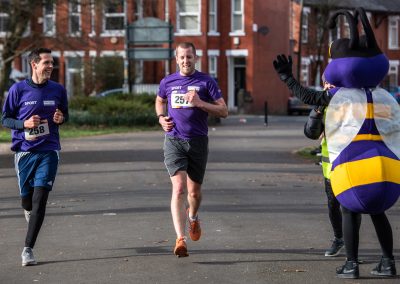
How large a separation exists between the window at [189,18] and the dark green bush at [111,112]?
17.1 metres

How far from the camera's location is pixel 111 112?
1494 inches

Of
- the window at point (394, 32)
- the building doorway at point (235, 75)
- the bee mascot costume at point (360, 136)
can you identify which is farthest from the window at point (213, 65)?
the bee mascot costume at point (360, 136)

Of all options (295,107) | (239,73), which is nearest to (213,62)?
(239,73)

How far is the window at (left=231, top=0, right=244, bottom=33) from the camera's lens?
55.6 m

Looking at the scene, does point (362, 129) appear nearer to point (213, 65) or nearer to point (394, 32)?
point (213, 65)

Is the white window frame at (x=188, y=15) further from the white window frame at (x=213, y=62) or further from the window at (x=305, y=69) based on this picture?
the window at (x=305, y=69)

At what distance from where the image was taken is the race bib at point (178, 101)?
9.62 metres

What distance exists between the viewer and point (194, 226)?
9961 millimetres

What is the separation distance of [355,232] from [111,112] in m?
29.9

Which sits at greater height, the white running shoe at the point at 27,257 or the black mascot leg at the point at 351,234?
the black mascot leg at the point at 351,234

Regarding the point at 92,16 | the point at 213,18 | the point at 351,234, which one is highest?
the point at 351,234

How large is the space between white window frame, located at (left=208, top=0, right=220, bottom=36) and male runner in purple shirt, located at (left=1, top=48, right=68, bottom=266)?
152 feet

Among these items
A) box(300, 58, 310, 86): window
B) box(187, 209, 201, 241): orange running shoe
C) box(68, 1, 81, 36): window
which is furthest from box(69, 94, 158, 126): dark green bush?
box(187, 209, 201, 241): orange running shoe

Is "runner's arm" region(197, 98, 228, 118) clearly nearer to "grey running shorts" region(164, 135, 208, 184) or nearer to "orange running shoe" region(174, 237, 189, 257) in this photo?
"grey running shorts" region(164, 135, 208, 184)
